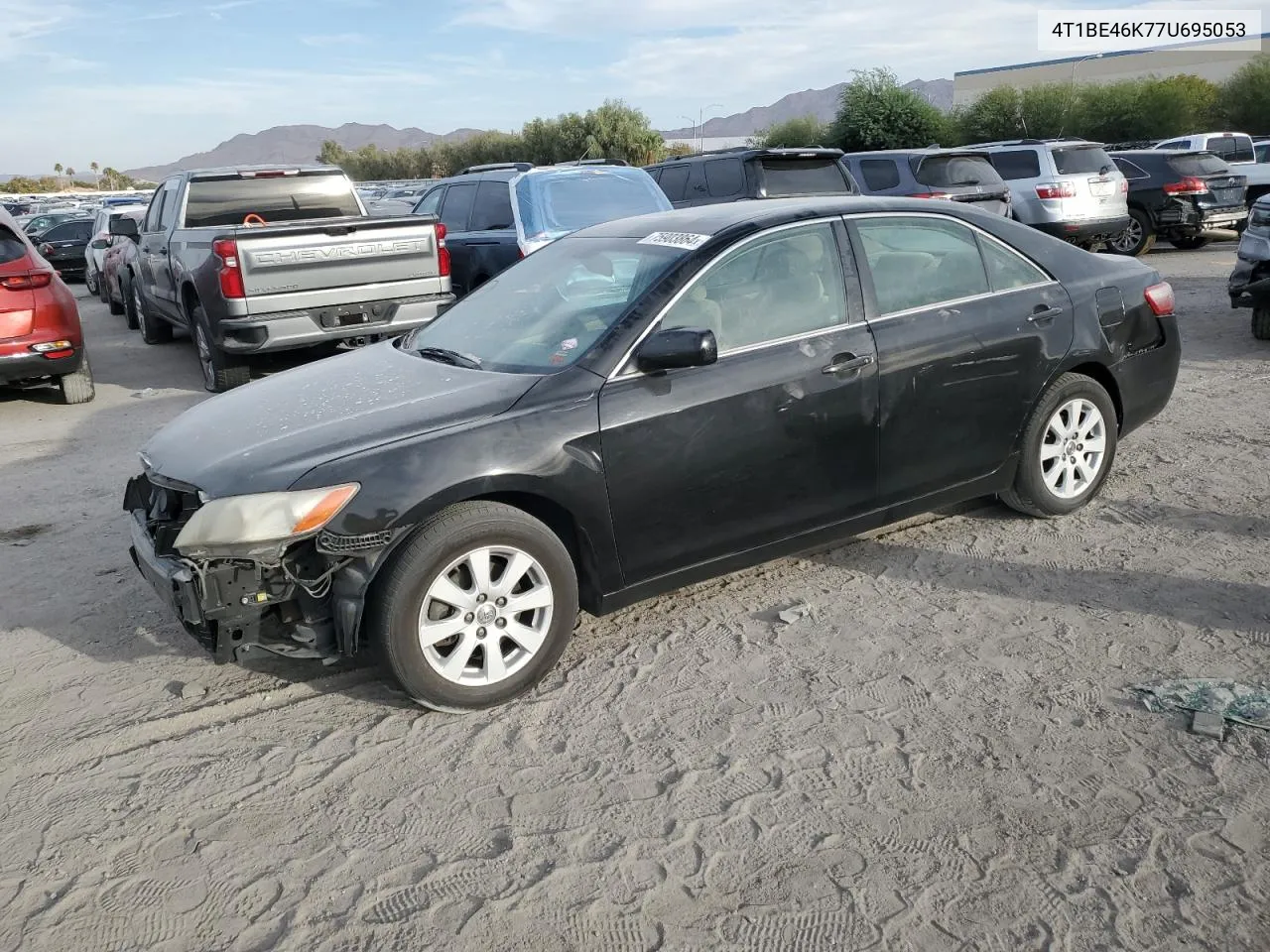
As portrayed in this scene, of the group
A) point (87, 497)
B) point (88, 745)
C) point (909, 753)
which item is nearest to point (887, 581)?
point (909, 753)

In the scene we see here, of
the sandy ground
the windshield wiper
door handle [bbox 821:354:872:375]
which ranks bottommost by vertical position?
the sandy ground

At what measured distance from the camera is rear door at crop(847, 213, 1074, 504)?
470 centimetres

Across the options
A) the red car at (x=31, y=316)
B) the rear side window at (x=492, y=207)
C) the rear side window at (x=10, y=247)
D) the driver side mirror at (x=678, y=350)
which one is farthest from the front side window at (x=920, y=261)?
the rear side window at (x=10, y=247)

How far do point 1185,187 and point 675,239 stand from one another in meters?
15.2

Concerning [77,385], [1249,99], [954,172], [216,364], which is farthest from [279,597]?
[1249,99]

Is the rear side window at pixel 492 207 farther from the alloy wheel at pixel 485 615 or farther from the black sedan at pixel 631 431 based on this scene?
the alloy wheel at pixel 485 615

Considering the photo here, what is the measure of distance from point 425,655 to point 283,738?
56 cm

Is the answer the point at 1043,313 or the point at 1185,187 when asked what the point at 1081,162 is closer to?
the point at 1185,187

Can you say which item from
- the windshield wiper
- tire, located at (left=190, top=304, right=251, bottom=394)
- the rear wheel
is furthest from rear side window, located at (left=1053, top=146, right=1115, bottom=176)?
the windshield wiper

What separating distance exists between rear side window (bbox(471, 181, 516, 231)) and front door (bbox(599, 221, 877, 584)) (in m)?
6.38

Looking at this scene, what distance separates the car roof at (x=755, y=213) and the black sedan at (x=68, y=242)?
21.8 metres

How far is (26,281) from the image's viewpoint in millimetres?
8648

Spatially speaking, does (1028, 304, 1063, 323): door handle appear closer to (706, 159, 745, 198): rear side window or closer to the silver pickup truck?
the silver pickup truck

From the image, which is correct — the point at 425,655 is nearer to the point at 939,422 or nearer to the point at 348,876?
the point at 348,876
